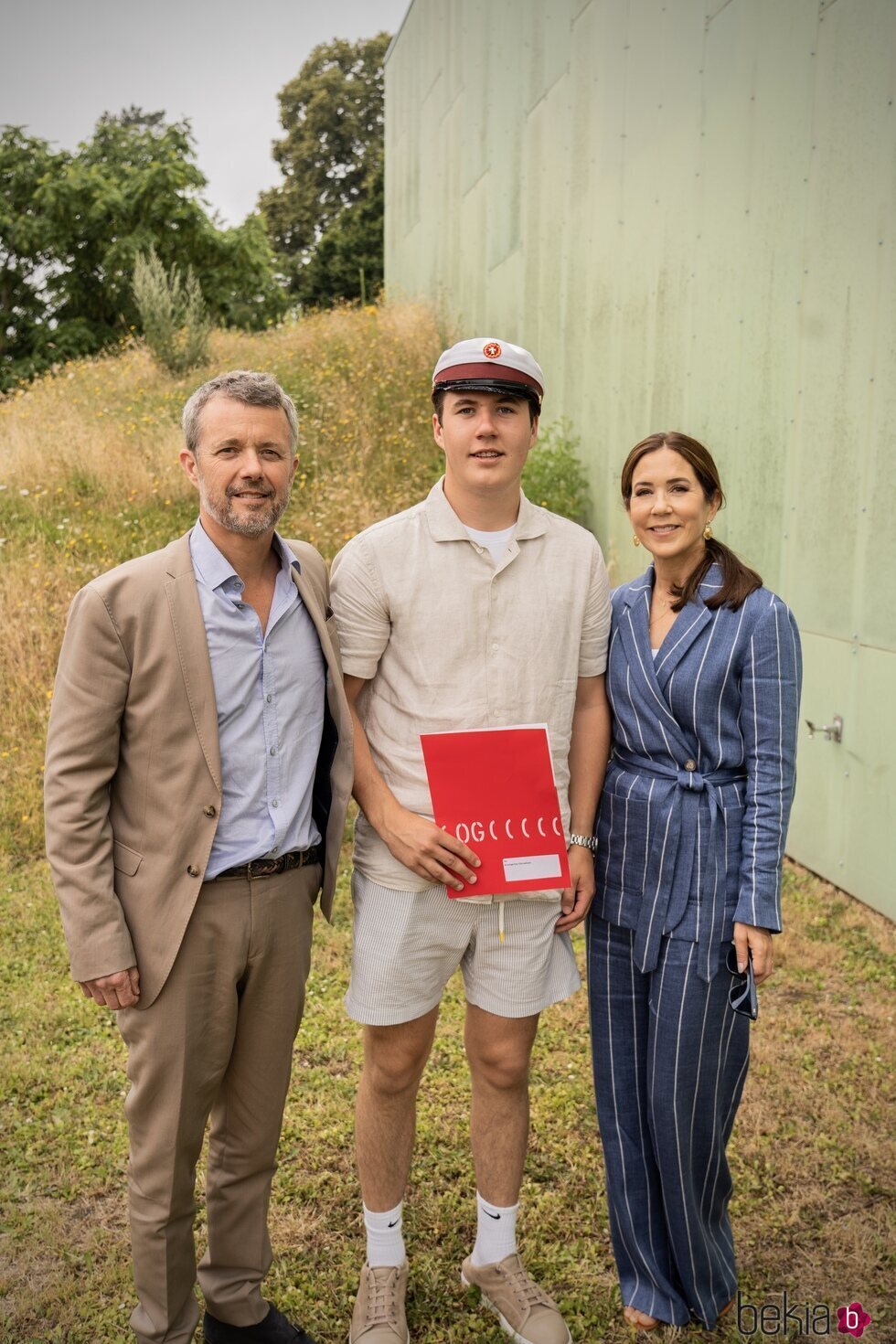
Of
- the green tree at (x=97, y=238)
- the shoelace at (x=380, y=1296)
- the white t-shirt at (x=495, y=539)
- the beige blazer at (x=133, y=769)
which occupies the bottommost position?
the shoelace at (x=380, y=1296)

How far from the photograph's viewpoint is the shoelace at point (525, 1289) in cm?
266

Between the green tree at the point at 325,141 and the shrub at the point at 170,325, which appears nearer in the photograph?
the shrub at the point at 170,325

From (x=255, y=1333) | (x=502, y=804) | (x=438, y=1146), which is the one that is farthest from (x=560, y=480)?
(x=255, y=1333)

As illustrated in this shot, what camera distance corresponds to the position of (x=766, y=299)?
219 inches

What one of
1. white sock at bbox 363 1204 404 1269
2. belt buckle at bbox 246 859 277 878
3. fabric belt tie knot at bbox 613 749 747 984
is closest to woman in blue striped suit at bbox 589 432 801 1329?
fabric belt tie knot at bbox 613 749 747 984

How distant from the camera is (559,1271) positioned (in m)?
2.87

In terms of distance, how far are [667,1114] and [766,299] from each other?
4.39 m

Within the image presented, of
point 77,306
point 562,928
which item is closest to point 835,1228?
point 562,928

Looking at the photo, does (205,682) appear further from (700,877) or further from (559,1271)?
(559,1271)

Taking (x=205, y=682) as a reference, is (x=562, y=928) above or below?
below

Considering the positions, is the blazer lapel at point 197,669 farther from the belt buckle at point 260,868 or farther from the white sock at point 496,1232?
the white sock at point 496,1232

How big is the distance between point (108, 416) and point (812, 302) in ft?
25.1

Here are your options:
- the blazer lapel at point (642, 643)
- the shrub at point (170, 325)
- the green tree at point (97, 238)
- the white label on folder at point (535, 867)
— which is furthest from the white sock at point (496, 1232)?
the green tree at point (97, 238)

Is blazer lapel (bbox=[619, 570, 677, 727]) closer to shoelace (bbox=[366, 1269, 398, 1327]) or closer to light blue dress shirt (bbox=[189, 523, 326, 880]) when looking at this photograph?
light blue dress shirt (bbox=[189, 523, 326, 880])
